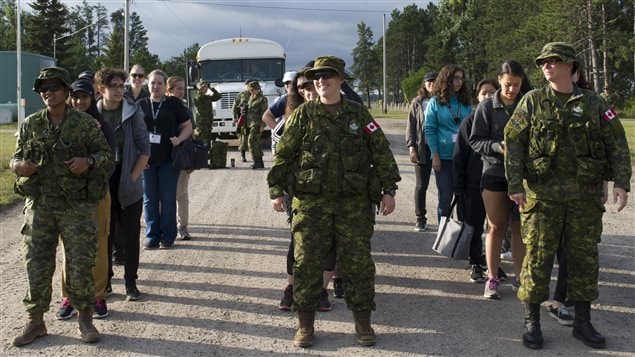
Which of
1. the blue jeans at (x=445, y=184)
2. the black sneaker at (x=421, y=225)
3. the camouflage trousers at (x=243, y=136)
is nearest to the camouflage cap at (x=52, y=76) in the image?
the blue jeans at (x=445, y=184)

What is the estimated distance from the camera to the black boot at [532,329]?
421 cm

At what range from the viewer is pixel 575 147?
417 centimetres

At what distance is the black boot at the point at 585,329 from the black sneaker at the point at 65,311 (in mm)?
3742

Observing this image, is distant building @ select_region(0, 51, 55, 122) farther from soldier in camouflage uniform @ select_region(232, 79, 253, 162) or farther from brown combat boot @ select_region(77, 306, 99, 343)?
brown combat boot @ select_region(77, 306, 99, 343)

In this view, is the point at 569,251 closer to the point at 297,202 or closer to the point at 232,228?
the point at 297,202

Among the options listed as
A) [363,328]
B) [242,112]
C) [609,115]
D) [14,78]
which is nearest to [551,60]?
[609,115]

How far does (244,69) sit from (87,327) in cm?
1488

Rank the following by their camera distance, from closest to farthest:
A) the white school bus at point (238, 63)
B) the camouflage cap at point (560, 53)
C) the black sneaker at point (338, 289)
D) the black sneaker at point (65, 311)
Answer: the camouflage cap at point (560, 53)
the black sneaker at point (65, 311)
the black sneaker at point (338, 289)
the white school bus at point (238, 63)

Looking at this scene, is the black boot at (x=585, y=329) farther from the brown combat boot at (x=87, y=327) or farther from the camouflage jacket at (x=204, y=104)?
the camouflage jacket at (x=204, y=104)

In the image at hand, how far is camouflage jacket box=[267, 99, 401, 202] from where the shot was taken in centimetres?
423

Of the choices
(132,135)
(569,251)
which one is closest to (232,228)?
(132,135)

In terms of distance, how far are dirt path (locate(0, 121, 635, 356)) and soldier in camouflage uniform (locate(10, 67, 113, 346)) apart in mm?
341

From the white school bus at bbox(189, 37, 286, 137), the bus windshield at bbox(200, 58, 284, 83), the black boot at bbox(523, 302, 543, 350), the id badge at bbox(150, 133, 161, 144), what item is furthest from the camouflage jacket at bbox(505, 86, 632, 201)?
the bus windshield at bbox(200, 58, 284, 83)

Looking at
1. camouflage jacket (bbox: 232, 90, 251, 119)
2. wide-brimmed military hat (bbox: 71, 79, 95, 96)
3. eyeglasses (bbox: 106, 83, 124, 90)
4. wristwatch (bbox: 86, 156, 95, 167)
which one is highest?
camouflage jacket (bbox: 232, 90, 251, 119)
